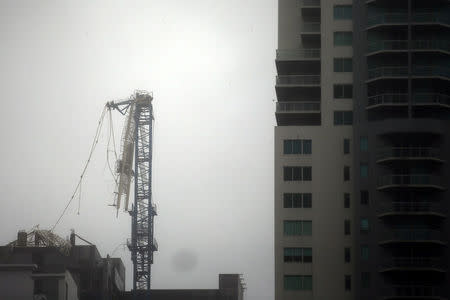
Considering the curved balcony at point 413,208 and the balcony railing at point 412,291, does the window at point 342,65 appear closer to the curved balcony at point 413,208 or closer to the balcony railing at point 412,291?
the curved balcony at point 413,208

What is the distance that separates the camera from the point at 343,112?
148 m

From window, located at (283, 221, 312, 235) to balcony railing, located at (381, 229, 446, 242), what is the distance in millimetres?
8875

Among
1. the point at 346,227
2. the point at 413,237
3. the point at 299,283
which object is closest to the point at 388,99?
the point at 346,227

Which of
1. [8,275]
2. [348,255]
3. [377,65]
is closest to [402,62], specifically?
[377,65]

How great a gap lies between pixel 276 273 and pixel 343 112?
2100 cm

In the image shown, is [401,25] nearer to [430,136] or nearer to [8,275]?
[430,136]

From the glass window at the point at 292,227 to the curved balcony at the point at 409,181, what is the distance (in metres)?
10.4

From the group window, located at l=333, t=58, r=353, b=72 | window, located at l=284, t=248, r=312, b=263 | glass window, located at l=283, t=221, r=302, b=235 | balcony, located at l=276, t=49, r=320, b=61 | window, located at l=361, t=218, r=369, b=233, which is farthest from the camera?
balcony, located at l=276, t=49, r=320, b=61

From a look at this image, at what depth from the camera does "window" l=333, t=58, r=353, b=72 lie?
149m

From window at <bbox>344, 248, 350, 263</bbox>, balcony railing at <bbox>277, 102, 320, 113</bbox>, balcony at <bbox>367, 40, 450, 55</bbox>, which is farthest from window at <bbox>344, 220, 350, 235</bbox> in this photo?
balcony at <bbox>367, 40, 450, 55</bbox>

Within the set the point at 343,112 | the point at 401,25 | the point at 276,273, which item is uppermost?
the point at 401,25

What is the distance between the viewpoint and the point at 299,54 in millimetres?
152750

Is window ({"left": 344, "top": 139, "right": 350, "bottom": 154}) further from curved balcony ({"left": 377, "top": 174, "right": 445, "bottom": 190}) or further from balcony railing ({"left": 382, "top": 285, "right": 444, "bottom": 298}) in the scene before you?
balcony railing ({"left": 382, "top": 285, "right": 444, "bottom": 298})

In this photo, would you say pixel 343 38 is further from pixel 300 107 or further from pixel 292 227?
pixel 292 227
